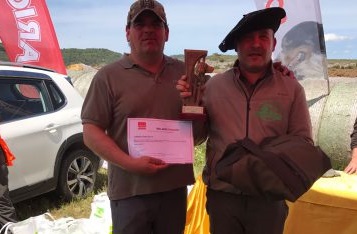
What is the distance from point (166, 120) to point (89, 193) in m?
3.63

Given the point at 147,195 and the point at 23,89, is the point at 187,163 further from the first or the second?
the point at 23,89

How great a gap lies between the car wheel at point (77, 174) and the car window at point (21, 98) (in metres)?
0.70

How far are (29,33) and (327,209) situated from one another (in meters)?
6.18

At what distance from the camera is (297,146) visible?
2090 millimetres

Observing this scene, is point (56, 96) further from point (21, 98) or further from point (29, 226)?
point (29, 226)

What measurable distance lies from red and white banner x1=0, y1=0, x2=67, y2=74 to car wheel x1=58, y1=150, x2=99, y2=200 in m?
2.53

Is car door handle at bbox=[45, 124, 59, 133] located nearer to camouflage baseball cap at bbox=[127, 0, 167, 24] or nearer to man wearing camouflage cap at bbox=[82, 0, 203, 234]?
man wearing camouflage cap at bbox=[82, 0, 203, 234]

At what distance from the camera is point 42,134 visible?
4.89m

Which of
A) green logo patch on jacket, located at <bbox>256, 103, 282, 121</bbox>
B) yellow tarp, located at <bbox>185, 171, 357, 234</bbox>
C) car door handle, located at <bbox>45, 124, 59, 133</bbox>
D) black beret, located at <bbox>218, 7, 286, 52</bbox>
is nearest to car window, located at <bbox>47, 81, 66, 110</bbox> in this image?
car door handle, located at <bbox>45, 124, 59, 133</bbox>

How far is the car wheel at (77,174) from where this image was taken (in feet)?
17.4

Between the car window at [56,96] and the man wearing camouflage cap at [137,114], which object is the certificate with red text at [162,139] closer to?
the man wearing camouflage cap at [137,114]

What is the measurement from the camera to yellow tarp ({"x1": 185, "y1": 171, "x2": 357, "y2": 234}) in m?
3.04

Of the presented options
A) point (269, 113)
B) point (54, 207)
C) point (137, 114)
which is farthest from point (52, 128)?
point (269, 113)

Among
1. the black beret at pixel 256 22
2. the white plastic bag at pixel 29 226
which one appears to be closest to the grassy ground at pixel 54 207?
the white plastic bag at pixel 29 226
